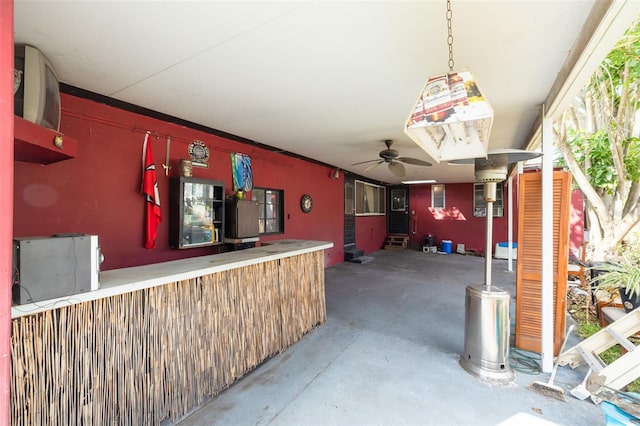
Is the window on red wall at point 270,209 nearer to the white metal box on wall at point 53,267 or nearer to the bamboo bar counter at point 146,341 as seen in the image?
the bamboo bar counter at point 146,341

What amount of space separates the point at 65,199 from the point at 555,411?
175 inches

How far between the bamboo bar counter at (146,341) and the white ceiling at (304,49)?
1.63 metres

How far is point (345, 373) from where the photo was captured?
8.15 feet

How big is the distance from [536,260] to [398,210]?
8328 millimetres

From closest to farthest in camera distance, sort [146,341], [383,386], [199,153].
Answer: [146,341]
[383,386]
[199,153]

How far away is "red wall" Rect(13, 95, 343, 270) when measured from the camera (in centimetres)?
234

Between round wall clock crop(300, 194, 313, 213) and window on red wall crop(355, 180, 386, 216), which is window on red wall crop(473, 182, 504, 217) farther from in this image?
round wall clock crop(300, 194, 313, 213)

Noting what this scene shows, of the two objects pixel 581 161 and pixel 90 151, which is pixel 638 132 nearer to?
pixel 581 161

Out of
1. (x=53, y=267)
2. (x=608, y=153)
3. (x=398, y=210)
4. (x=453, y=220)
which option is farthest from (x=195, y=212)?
(x=453, y=220)

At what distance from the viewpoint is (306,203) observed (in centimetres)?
605

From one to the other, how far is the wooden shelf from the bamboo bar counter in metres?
0.96

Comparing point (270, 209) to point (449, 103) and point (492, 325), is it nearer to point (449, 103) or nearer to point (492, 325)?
point (492, 325)

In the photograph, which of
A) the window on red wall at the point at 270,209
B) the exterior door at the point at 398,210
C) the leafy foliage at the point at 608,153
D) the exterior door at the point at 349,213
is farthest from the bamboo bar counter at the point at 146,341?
the exterior door at the point at 398,210

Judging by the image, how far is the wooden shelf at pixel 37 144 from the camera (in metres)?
1.60
